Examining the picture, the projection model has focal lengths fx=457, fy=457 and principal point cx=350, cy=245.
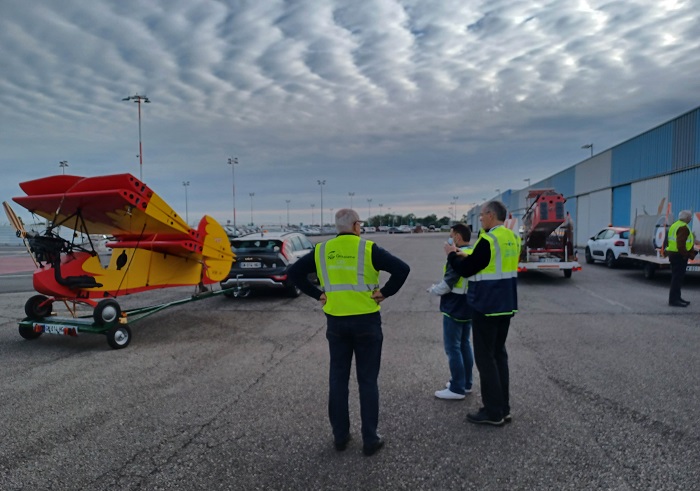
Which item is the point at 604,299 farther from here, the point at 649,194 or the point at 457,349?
the point at 649,194

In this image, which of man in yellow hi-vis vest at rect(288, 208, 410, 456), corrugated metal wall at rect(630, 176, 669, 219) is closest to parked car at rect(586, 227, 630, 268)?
corrugated metal wall at rect(630, 176, 669, 219)

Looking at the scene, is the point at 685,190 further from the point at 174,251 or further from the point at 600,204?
the point at 174,251

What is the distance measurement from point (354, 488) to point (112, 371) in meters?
3.97

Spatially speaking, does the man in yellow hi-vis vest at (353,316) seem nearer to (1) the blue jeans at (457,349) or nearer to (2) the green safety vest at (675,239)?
(1) the blue jeans at (457,349)

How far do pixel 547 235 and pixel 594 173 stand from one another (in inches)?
905

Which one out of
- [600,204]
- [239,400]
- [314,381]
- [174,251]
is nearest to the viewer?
[239,400]

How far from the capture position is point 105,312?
6.69 m

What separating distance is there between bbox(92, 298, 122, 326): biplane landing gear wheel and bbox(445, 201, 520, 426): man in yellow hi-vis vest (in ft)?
17.2

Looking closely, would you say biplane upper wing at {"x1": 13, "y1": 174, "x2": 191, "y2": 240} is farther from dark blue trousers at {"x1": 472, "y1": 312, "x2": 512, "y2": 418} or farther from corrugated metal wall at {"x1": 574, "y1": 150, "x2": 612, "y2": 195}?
corrugated metal wall at {"x1": 574, "y1": 150, "x2": 612, "y2": 195}

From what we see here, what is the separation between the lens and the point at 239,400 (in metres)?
Answer: 4.64

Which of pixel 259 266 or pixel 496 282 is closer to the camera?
pixel 496 282

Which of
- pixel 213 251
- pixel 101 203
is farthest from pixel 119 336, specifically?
pixel 213 251

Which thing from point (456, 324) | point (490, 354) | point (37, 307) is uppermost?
point (456, 324)

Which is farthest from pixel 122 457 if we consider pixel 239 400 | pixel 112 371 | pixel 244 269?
pixel 244 269
